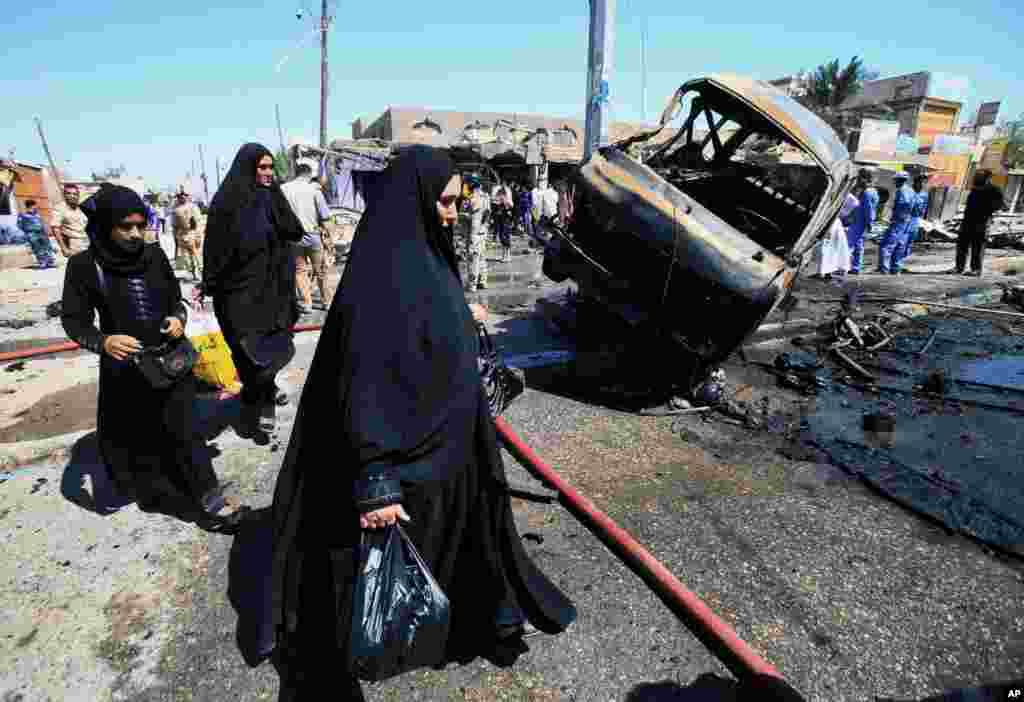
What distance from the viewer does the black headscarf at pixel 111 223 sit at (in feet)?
7.94

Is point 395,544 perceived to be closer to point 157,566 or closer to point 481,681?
point 481,681

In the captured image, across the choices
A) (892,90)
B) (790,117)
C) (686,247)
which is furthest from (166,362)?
(892,90)

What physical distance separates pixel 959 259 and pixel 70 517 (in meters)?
14.8

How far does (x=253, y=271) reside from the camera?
3.84m

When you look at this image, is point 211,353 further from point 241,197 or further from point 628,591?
point 628,591

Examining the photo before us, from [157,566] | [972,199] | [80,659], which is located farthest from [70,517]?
[972,199]

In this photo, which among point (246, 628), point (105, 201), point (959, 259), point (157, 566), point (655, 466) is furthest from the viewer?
point (959, 259)

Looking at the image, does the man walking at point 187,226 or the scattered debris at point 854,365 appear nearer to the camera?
the scattered debris at point 854,365

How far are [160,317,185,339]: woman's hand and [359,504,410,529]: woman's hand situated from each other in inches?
72.3

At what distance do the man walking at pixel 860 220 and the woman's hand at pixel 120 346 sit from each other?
12579 millimetres

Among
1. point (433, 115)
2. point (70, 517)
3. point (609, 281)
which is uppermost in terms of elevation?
point (433, 115)

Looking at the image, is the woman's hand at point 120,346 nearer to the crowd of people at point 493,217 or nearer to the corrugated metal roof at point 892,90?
the crowd of people at point 493,217

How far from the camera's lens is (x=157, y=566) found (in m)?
2.64

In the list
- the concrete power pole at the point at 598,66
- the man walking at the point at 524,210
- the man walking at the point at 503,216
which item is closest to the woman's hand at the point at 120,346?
the concrete power pole at the point at 598,66
